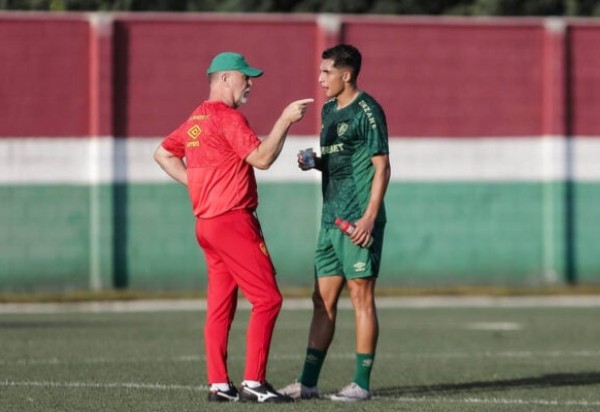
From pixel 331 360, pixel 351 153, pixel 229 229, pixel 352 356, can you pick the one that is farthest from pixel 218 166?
pixel 352 356

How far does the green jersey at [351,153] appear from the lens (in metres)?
11.0

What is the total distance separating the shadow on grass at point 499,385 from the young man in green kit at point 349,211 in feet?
2.09

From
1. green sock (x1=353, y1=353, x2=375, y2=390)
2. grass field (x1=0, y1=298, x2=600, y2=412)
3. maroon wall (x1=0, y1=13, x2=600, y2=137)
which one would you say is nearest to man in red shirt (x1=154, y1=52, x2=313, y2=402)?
grass field (x1=0, y1=298, x2=600, y2=412)

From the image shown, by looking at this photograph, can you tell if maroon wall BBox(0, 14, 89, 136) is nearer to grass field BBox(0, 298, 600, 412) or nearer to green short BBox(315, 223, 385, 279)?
grass field BBox(0, 298, 600, 412)

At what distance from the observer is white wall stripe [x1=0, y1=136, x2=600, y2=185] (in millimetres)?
26344

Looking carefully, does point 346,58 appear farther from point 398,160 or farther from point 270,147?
point 398,160

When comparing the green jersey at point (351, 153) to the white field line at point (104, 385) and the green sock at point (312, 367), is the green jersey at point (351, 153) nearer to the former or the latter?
the green sock at point (312, 367)

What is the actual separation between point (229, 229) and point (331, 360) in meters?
3.99

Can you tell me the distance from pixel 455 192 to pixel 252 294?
17.4 meters

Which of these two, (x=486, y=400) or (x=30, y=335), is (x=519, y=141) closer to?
(x=30, y=335)

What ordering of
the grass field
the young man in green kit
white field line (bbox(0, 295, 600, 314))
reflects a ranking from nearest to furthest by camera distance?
the grass field
the young man in green kit
white field line (bbox(0, 295, 600, 314))

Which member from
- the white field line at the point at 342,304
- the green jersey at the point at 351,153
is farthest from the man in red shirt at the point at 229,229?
the white field line at the point at 342,304

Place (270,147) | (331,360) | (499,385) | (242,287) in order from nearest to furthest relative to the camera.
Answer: (270,147) → (242,287) → (499,385) → (331,360)

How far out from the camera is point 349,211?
1104cm
